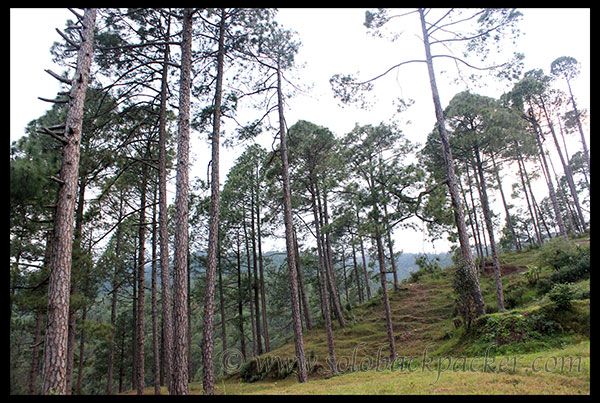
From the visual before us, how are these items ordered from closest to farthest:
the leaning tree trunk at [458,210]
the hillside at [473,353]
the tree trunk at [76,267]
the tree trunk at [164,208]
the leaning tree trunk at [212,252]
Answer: the hillside at [473,353], the leaning tree trunk at [212,252], the tree trunk at [76,267], the leaning tree trunk at [458,210], the tree trunk at [164,208]

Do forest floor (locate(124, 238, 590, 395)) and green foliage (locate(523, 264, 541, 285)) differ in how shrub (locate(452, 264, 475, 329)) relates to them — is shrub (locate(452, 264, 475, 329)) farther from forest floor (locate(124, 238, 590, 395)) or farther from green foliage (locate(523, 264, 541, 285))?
green foliage (locate(523, 264, 541, 285))

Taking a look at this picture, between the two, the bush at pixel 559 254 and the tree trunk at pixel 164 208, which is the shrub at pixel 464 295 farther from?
the tree trunk at pixel 164 208

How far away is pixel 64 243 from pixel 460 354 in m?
9.86

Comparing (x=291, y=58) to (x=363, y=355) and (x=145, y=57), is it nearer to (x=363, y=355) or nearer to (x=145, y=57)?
→ (x=145, y=57)

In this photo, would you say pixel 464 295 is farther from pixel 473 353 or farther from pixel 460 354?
pixel 473 353

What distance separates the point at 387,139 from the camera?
14.3m

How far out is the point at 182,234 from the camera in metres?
7.35

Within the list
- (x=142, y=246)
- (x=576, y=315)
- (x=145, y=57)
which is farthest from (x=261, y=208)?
(x=576, y=315)

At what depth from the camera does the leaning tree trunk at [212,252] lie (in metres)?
7.21

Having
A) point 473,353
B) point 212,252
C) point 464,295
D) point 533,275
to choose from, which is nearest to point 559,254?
point 533,275

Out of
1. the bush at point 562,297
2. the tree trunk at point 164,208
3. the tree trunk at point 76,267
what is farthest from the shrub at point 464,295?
the tree trunk at point 76,267

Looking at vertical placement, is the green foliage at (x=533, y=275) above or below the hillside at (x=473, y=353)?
above

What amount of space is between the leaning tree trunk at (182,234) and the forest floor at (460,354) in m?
3.07

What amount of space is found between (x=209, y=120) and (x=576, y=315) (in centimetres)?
1134
